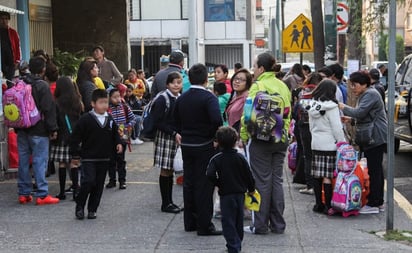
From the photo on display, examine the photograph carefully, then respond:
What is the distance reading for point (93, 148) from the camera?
833 cm

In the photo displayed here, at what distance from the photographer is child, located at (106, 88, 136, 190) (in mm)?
10391

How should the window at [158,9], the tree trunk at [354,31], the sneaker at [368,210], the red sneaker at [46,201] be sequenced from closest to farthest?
the sneaker at [368,210], the red sneaker at [46,201], the tree trunk at [354,31], the window at [158,9]

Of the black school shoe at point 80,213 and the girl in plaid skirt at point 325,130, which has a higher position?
the girl in plaid skirt at point 325,130

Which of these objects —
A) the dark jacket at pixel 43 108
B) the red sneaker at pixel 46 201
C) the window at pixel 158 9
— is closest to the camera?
the dark jacket at pixel 43 108

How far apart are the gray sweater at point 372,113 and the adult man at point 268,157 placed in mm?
1425

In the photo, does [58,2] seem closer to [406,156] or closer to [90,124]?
[406,156]

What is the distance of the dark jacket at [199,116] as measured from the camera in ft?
24.8

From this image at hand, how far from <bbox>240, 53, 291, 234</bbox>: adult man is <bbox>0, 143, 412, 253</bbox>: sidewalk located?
0.58ft

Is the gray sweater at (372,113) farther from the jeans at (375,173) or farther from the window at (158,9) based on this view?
the window at (158,9)

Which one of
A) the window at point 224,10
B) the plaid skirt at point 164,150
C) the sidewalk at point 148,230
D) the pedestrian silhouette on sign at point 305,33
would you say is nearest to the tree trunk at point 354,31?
the pedestrian silhouette on sign at point 305,33

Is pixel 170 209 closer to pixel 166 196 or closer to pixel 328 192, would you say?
pixel 166 196

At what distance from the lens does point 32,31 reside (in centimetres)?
1675

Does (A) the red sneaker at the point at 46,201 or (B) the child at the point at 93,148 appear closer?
(B) the child at the point at 93,148

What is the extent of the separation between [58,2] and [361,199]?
12555 mm
